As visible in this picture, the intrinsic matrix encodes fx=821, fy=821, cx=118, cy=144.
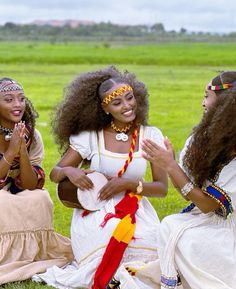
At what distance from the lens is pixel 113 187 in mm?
5582

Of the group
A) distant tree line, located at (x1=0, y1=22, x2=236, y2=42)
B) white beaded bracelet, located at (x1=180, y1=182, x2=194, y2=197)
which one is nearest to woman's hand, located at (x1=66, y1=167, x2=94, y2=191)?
white beaded bracelet, located at (x1=180, y1=182, x2=194, y2=197)

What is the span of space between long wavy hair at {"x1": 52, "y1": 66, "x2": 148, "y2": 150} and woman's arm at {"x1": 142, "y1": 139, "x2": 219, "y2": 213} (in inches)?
43.4

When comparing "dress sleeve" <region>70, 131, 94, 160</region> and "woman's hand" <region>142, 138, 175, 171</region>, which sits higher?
"woman's hand" <region>142, 138, 175, 171</region>

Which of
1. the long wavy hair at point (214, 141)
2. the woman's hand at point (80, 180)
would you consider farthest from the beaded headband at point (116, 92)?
the long wavy hair at point (214, 141)

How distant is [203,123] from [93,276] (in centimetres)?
132

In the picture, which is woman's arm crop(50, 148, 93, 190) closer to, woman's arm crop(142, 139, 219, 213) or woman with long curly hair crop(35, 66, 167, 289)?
woman with long curly hair crop(35, 66, 167, 289)

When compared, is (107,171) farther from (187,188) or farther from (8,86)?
(187,188)

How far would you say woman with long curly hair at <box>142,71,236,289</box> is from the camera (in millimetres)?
4699

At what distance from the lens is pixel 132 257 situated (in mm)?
5469

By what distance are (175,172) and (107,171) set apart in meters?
1.08

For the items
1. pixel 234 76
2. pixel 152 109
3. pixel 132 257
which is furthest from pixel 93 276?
pixel 152 109

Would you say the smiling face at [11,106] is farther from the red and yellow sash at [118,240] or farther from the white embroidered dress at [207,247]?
the white embroidered dress at [207,247]

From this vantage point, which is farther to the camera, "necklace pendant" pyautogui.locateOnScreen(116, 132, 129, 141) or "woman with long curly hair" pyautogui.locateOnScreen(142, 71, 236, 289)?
"necklace pendant" pyautogui.locateOnScreen(116, 132, 129, 141)

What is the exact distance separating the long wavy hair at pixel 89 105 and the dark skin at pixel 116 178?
0.24 ft
